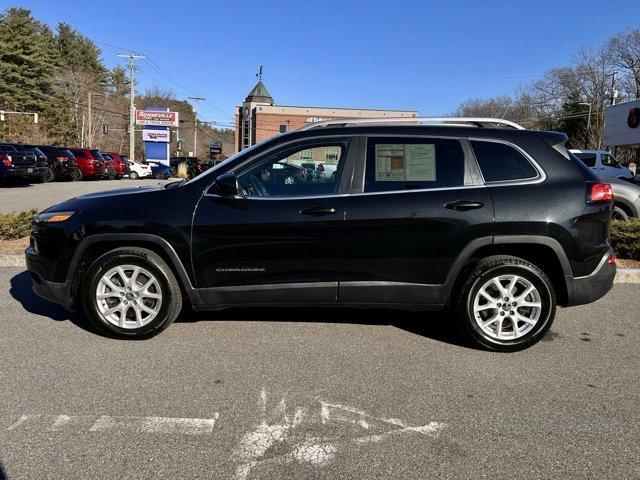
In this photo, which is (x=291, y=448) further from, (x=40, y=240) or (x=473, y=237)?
(x=40, y=240)

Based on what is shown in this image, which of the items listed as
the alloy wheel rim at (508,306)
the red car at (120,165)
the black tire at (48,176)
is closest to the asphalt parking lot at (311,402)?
the alloy wheel rim at (508,306)

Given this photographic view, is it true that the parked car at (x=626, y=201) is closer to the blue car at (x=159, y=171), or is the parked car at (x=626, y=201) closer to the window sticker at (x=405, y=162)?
the window sticker at (x=405, y=162)

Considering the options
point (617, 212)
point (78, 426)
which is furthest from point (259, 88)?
point (78, 426)

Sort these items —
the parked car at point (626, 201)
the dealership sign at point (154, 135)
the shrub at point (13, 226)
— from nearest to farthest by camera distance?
1. the shrub at point (13, 226)
2. the parked car at point (626, 201)
3. the dealership sign at point (154, 135)

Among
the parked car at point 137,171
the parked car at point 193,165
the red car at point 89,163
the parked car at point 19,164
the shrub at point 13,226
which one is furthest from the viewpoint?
the parked car at point 137,171

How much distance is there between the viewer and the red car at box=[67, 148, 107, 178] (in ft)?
91.0

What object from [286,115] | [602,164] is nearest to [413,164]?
[602,164]

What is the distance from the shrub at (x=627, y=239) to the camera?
7461 millimetres

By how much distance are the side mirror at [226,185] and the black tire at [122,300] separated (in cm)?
78

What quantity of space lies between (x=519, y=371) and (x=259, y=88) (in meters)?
81.6

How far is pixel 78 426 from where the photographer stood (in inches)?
118

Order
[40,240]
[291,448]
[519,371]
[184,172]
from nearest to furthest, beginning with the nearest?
[291,448] < [519,371] < [40,240] < [184,172]

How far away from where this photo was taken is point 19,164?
786 inches

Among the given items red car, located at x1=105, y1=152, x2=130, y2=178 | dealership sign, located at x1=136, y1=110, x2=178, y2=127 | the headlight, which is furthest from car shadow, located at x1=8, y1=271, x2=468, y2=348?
dealership sign, located at x1=136, y1=110, x2=178, y2=127
